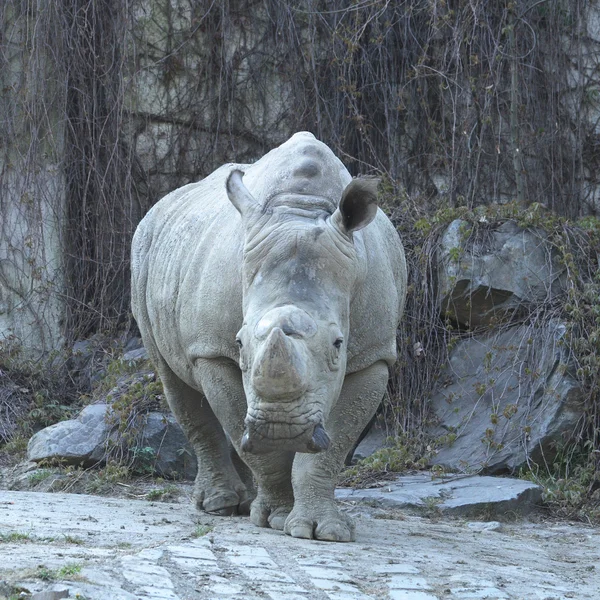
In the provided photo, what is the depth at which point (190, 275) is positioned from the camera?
6.09 metres

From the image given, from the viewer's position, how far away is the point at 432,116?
10.6 meters

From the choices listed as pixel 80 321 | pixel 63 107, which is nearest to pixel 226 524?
pixel 80 321

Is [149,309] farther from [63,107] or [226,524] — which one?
[63,107]

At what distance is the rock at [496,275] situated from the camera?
8.61m

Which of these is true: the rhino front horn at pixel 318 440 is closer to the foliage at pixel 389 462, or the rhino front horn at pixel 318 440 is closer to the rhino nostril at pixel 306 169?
the rhino nostril at pixel 306 169

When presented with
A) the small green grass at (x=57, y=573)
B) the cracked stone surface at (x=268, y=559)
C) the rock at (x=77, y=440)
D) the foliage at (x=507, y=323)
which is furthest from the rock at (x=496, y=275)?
the small green grass at (x=57, y=573)

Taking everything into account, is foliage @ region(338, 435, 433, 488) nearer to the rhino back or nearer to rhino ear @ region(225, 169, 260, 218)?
the rhino back

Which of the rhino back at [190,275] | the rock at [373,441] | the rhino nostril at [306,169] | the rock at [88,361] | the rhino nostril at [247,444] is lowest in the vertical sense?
the rock at [373,441]

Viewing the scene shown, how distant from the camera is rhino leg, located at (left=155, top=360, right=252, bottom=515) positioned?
21.7 feet

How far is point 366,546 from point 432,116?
19.5 feet

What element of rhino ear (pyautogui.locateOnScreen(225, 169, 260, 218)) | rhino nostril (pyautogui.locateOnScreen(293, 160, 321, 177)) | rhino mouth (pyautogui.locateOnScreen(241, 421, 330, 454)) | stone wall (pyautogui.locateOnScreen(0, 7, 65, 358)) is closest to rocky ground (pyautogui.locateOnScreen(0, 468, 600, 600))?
rhino mouth (pyautogui.locateOnScreen(241, 421, 330, 454))

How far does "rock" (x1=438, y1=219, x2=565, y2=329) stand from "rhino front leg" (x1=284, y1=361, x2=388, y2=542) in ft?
9.84

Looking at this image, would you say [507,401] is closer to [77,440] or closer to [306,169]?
[77,440]

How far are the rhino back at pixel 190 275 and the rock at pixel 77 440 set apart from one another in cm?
140
